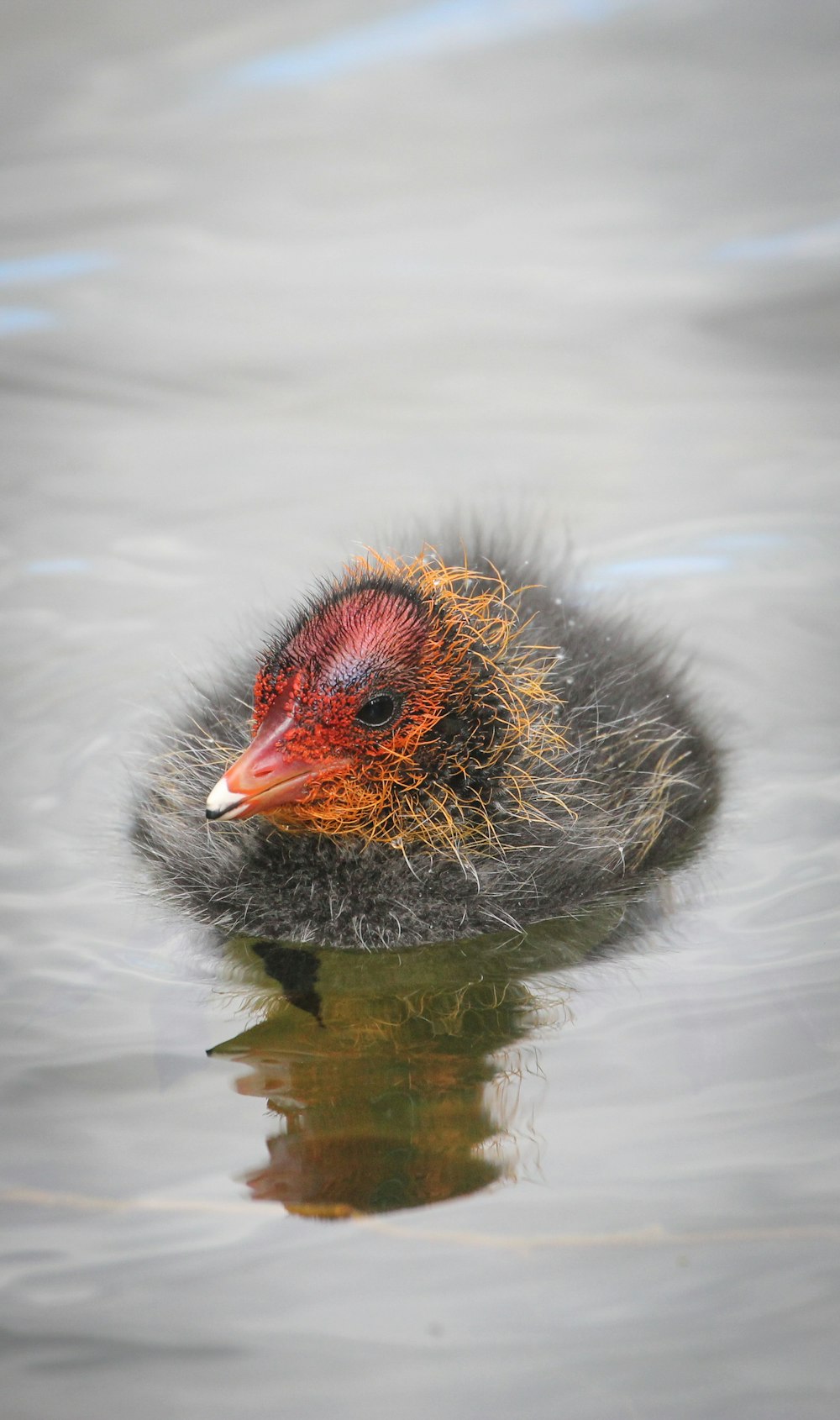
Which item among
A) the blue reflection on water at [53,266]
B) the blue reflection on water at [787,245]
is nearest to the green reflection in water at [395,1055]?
the blue reflection on water at [787,245]

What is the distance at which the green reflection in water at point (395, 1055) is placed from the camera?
2.66 meters

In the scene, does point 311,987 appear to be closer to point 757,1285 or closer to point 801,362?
point 757,1285

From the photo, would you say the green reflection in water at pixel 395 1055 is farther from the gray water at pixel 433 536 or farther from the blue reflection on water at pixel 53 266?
the blue reflection on water at pixel 53 266

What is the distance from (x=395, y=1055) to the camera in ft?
9.84

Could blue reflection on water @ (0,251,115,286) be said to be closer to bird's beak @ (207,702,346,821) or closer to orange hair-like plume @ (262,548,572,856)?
orange hair-like plume @ (262,548,572,856)

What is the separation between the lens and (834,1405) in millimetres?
2242

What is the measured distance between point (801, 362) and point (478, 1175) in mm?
3737

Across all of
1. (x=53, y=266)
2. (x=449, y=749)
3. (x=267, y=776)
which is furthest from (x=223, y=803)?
(x=53, y=266)

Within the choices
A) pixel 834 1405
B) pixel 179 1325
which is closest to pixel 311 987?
pixel 179 1325

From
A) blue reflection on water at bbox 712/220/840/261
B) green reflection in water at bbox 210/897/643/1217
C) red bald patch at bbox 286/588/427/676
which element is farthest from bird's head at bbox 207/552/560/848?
blue reflection on water at bbox 712/220/840/261

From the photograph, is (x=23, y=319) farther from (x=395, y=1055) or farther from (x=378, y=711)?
(x=395, y=1055)

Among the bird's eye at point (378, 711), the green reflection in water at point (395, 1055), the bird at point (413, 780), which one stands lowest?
the green reflection in water at point (395, 1055)

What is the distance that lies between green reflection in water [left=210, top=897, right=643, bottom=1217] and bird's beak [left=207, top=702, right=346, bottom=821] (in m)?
0.37

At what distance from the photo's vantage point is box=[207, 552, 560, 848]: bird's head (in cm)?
312
